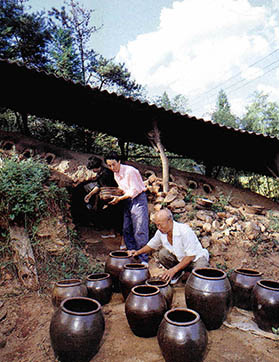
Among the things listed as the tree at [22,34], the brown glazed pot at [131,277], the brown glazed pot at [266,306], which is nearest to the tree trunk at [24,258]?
the brown glazed pot at [131,277]

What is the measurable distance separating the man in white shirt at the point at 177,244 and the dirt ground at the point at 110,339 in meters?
0.51

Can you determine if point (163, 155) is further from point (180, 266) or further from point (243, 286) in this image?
point (243, 286)

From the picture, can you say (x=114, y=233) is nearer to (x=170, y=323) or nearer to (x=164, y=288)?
(x=164, y=288)

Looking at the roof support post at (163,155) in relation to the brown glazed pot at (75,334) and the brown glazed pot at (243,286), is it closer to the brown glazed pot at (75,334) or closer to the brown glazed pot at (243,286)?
the brown glazed pot at (243,286)

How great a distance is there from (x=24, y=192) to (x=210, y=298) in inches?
128

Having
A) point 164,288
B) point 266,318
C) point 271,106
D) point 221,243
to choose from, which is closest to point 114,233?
point 221,243

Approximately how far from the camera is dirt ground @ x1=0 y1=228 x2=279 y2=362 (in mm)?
2539

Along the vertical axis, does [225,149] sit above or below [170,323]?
above

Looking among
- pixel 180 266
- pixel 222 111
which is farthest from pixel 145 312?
pixel 222 111

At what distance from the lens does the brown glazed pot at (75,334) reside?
2.34 metres

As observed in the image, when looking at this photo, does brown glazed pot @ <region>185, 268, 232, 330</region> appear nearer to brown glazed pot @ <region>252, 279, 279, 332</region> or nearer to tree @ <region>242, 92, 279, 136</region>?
brown glazed pot @ <region>252, 279, 279, 332</region>

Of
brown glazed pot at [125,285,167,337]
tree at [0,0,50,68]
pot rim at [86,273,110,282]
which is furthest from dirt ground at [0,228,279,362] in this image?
tree at [0,0,50,68]

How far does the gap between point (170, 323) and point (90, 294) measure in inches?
56.8

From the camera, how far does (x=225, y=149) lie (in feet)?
24.5
